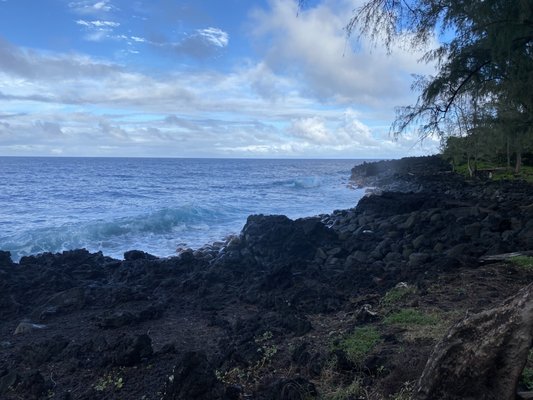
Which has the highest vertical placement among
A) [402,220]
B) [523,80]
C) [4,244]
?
[523,80]

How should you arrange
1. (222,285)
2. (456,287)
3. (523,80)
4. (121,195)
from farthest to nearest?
1. (121,195)
2. (222,285)
3. (523,80)
4. (456,287)

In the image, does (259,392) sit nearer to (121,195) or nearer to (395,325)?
(395,325)

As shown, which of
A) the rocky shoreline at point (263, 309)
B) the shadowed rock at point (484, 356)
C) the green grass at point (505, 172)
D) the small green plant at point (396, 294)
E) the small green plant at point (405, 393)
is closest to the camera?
the shadowed rock at point (484, 356)

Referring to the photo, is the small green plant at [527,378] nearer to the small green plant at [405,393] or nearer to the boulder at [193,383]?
the small green plant at [405,393]

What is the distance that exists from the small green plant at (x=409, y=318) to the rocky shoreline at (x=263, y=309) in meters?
0.04

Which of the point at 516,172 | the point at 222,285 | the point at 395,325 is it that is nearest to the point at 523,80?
the point at 395,325

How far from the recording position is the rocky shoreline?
5.63 m

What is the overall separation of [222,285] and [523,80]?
26.9 feet

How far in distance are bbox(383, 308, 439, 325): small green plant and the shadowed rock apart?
131 inches

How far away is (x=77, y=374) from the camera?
22.9 feet

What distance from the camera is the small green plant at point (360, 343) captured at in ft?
19.1

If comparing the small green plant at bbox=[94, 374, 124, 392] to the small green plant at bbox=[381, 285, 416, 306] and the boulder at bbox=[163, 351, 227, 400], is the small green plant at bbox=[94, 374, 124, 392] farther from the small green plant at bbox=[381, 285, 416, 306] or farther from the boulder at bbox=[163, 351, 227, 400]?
the small green plant at bbox=[381, 285, 416, 306]

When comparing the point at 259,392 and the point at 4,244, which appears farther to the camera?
the point at 4,244

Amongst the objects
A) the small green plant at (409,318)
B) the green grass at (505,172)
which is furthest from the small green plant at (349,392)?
the green grass at (505,172)
